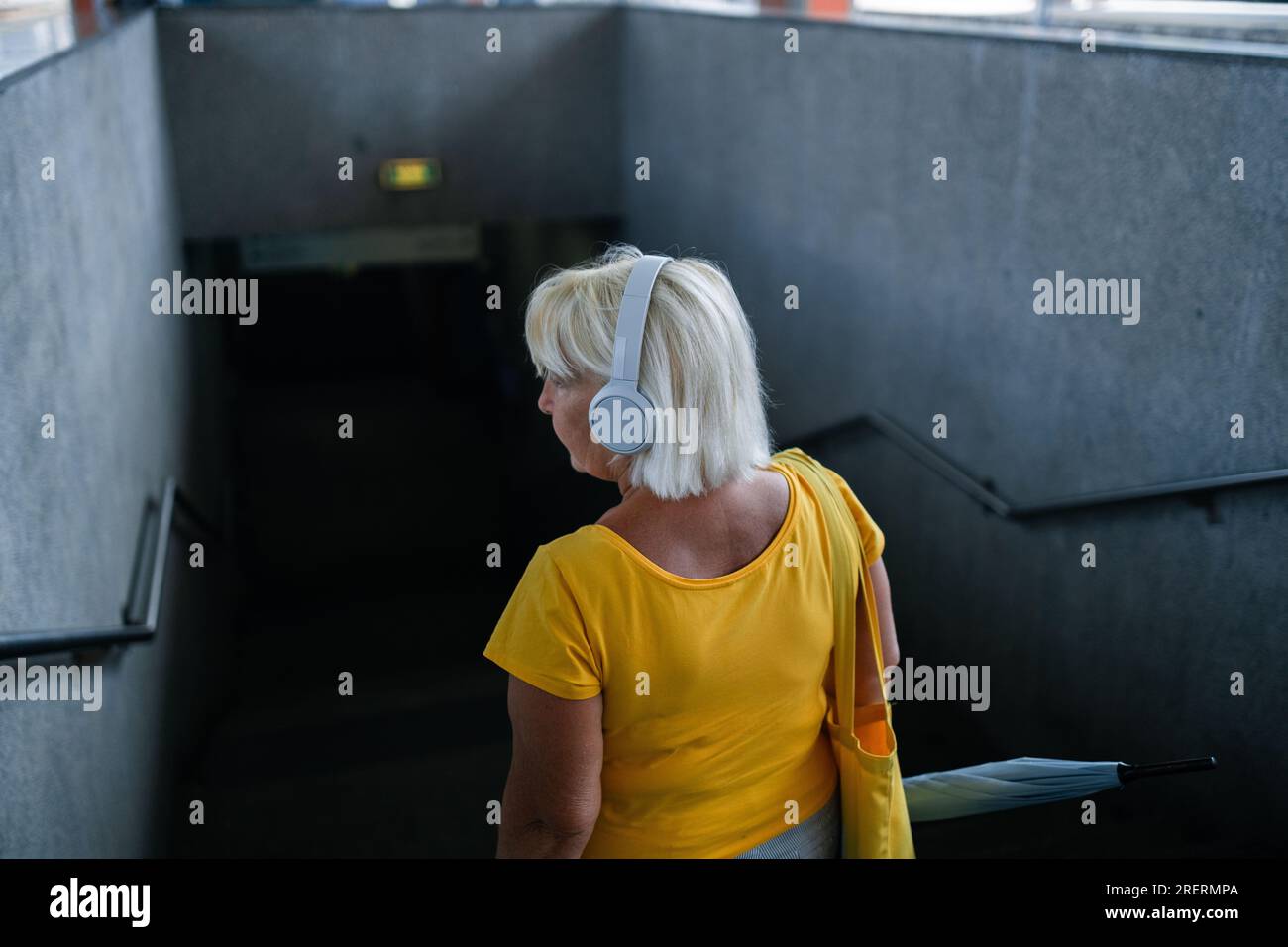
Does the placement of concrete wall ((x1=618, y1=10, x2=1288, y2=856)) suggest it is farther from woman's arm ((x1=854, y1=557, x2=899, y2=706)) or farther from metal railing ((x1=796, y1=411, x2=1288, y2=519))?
woman's arm ((x1=854, y1=557, x2=899, y2=706))

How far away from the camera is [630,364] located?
4.18 feet

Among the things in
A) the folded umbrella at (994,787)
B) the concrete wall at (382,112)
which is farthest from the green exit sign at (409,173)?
the folded umbrella at (994,787)

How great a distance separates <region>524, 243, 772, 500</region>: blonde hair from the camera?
1299 mm

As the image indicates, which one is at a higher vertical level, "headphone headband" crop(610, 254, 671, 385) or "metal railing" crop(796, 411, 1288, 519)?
"headphone headband" crop(610, 254, 671, 385)

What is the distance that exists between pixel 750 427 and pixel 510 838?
0.62 meters

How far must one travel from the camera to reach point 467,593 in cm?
721

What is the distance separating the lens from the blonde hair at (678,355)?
130 cm

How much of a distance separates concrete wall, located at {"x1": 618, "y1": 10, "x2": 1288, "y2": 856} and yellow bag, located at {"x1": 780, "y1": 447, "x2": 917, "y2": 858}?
147cm

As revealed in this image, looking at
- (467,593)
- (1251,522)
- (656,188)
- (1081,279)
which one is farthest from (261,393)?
(1251,522)

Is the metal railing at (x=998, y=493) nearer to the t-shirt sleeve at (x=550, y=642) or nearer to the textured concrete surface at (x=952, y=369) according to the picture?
the textured concrete surface at (x=952, y=369)

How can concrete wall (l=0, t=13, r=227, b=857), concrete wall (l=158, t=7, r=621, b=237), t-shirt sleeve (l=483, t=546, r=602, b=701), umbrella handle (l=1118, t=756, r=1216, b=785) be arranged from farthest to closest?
concrete wall (l=158, t=7, r=621, b=237) < concrete wall (l=0, t=13, r=227, b=857) < umbrella handle (l=1118, t=756, r=1216, b=785) < t-shirt sleeve (l=483, t=546, r=602, b=701)

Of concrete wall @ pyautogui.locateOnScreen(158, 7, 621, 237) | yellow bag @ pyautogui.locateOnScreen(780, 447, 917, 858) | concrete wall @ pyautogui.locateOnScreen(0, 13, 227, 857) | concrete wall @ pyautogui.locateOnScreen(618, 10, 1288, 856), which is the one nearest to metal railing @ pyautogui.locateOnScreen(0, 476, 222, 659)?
concrete wall @ pyautogui.locateOnScreen(0, 13, 227, 857)

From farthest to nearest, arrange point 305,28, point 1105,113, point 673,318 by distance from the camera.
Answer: point 305,28
point 1105,113
point 673,318
